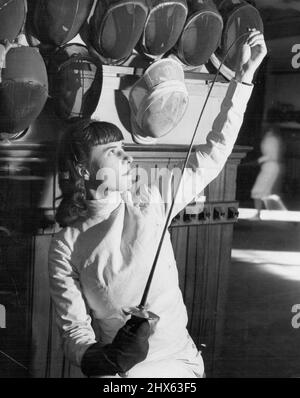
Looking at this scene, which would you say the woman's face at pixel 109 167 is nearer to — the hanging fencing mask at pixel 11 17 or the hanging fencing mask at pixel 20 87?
the hanging fencing mask at pixel 20 87

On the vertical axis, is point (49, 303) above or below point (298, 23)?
below

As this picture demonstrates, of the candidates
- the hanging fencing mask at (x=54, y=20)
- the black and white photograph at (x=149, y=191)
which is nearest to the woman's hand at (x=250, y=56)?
the black and white photograph at (x=149, y=191)

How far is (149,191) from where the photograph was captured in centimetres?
145

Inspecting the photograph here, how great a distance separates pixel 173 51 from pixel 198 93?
0.12 m

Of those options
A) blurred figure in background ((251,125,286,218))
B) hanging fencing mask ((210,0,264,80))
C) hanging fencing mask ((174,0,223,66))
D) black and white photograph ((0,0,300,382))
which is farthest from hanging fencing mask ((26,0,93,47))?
blurred figure in background ((251,125,286,218))

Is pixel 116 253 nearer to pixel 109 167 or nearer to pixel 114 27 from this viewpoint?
pixel 109 167

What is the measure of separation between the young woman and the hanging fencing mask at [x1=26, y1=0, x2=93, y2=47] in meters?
0.20

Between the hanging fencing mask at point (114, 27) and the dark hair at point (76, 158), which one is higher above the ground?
the hanging fencing mask at point (114, 27)

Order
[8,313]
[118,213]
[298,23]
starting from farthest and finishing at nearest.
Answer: [298,23], [8,313], [118,213]

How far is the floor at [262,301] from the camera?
165cm

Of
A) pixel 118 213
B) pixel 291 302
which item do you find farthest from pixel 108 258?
pixel 291 302

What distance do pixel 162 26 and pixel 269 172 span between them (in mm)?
482

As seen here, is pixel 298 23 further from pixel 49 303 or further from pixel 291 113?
pixel 49 303

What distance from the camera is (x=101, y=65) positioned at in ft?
4.76
